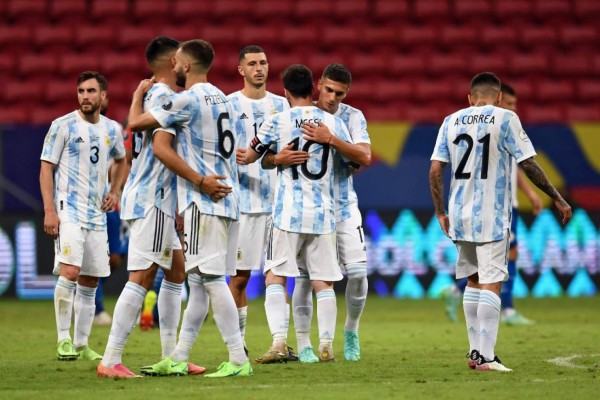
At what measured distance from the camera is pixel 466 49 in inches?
728

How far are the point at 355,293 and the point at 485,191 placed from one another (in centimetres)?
129

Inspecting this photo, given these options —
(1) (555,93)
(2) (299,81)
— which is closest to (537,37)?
(1) (555,93)

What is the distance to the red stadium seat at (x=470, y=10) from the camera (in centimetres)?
1884

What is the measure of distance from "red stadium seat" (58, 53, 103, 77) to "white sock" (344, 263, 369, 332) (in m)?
10.4

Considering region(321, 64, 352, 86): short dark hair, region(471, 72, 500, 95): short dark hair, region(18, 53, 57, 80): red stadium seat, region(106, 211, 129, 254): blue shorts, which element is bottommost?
region(106, 211, 129, 254): blue shorts

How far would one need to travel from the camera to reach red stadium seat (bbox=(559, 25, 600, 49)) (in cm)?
1872

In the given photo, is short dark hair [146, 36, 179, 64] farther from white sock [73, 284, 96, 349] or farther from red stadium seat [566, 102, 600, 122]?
red stadium seat [566, 102, 600, 122]

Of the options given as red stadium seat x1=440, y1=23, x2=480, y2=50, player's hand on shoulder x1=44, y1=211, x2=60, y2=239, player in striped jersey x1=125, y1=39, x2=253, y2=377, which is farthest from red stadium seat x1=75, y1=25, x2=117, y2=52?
player in striped jersey x1=125, y1=39, x2=253, y2=377

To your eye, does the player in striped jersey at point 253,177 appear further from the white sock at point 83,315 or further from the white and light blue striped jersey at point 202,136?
the white and light blue striped jersey at point 202,136

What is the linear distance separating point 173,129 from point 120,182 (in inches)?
105

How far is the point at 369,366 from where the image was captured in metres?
7.66

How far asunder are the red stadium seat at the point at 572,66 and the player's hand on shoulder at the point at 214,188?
12554 mm

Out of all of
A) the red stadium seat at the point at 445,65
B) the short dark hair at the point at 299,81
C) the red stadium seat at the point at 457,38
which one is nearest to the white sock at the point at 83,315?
the short dark hair at the point at 299,81

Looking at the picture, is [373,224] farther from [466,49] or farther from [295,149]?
[295,149]
